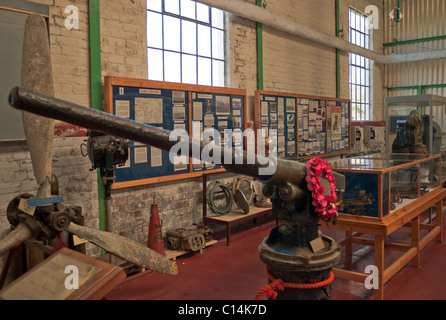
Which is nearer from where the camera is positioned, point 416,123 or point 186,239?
point 186,239

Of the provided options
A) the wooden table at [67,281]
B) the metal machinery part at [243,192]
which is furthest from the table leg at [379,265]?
the wooden table at [67,281]

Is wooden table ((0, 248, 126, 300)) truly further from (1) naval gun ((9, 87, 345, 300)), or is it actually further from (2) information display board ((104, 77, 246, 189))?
(2) information display board ((104, 77, 246, 189))

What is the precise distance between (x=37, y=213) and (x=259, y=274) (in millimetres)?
2637

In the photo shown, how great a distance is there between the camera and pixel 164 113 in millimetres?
5270

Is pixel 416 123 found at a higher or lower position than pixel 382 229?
higher

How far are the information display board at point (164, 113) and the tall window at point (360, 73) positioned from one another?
6057 millimetres

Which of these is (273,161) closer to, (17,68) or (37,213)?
(37,213)

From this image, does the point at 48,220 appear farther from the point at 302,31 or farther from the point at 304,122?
the point at 302,31

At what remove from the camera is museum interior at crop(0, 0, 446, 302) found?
6.32 feet

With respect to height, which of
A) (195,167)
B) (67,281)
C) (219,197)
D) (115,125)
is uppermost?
(115,125)

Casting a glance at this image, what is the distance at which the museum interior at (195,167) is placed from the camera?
6.32ft

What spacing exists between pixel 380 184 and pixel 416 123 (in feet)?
14.4

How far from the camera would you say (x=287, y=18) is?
7656 millimetres

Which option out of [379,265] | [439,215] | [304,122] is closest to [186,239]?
[379,265]
